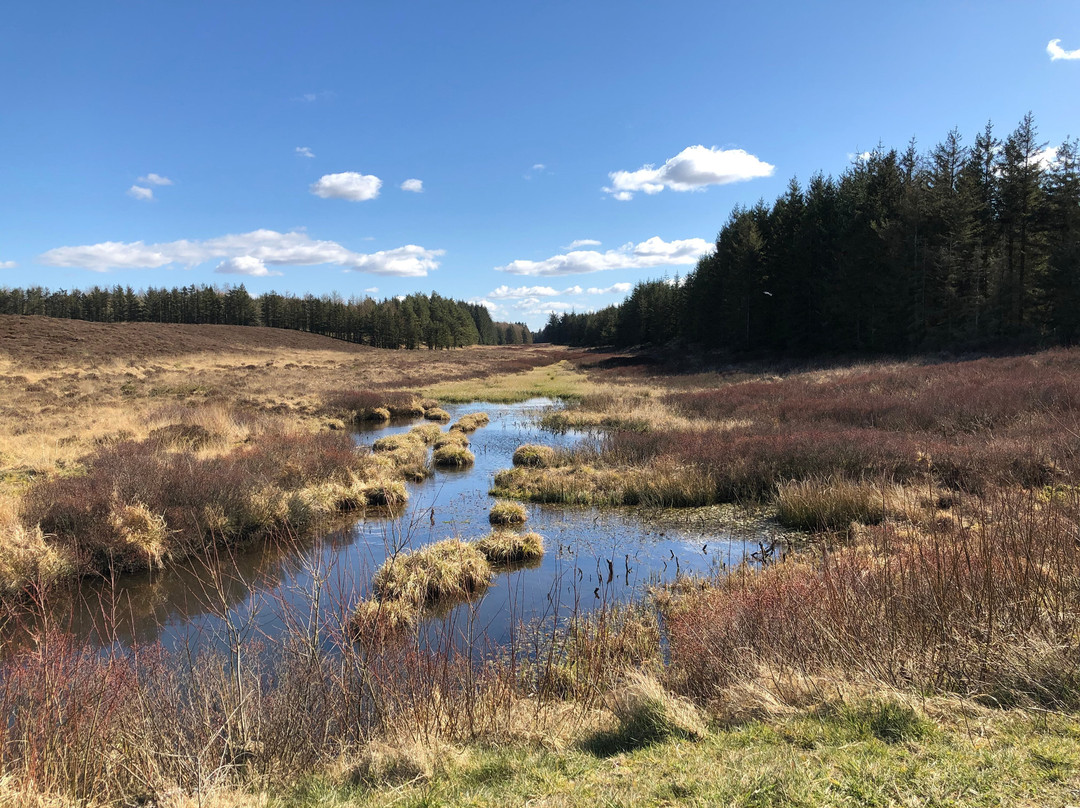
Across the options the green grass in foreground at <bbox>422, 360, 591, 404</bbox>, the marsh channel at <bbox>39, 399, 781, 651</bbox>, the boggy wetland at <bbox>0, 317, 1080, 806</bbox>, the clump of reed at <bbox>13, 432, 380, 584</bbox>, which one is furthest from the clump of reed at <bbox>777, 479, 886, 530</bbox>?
the green grass in foreground at <bbox>422, 360, 591, 404</bbox>

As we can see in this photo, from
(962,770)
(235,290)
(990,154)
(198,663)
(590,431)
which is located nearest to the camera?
(962,770)

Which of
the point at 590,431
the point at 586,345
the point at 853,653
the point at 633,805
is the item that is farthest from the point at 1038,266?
the point at 586,345

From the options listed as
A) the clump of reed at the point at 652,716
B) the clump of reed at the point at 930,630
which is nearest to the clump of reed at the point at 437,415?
the clump of reed at the point at 930,630

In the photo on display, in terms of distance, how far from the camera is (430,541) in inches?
403

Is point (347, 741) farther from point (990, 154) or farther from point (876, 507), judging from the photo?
point (990, 154)

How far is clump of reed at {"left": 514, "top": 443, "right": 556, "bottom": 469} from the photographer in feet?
58.6

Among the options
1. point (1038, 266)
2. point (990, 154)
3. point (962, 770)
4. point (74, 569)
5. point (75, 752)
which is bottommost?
point (74, 569)

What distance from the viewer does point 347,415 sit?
28984 mm

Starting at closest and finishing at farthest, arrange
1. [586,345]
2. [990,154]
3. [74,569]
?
[74,569]
[990,154]
[586,345]

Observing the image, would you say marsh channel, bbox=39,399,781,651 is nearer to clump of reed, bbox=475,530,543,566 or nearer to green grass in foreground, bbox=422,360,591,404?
clump of reed, bbox=475,530,543,566

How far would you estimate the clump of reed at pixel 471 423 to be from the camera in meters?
26.2

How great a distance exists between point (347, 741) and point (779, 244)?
176 feet

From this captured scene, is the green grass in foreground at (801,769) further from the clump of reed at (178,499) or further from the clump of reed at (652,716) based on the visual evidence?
the clump of reed at (178,499)

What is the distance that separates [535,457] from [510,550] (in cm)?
774
